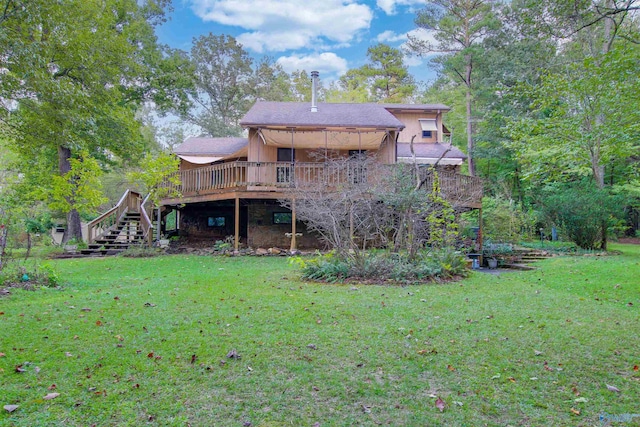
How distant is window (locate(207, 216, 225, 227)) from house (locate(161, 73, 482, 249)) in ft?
0.16

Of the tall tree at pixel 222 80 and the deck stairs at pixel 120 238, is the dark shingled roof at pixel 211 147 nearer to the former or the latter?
the deck stairs at pixel 120 238

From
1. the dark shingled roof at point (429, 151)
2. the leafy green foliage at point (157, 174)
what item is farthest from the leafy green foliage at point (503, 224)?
the leafy green foliage at point (157, 174)

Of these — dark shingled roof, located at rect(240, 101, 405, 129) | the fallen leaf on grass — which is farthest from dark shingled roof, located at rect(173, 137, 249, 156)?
the fallen leaf on grass

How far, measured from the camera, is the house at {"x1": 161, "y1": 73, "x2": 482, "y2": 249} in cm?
1396

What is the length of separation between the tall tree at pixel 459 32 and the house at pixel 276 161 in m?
6.12

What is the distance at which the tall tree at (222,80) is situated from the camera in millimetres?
32406

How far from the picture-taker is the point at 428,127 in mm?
20344

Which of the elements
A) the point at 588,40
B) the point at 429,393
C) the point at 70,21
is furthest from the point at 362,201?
the point at 588,40

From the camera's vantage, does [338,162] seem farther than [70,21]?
Yes

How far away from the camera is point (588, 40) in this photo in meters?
20.0

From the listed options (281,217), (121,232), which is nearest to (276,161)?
(281,217)

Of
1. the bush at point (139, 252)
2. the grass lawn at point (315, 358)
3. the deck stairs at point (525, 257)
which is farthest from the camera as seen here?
the bush at point (139, 252)

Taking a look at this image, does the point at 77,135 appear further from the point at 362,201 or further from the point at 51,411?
the point at 51,411

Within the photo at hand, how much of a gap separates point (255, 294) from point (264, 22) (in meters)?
24.4
